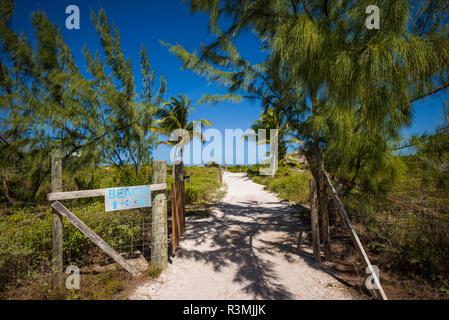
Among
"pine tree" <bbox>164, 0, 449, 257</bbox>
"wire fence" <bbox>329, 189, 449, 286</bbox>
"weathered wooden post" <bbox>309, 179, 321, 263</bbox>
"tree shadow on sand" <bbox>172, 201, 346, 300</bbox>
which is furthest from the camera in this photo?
"weathered wooden post" <bbox>309, 179, 321, 263</bbox>

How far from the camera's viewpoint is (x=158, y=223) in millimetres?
3293

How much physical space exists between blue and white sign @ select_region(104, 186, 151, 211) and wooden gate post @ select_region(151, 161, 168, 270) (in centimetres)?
20

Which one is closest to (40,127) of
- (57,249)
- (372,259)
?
(57,249)

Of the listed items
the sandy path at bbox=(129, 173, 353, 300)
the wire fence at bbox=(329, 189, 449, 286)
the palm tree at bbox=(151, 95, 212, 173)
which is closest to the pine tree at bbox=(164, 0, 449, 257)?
the wire fence at bbox=(329, 189, 449, 286)

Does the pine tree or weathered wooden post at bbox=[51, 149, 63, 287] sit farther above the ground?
the pine tree

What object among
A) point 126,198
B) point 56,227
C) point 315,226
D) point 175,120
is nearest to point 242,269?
point 315,226

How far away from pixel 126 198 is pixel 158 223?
0.72m

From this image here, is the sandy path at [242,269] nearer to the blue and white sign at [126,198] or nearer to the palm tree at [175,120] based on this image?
the blue and white sign at [126,198]

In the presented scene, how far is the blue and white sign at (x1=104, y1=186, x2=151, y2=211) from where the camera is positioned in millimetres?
2797

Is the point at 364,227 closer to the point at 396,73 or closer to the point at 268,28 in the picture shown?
the point at 396,73

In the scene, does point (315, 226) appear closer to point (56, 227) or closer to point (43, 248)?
point (56, 227)

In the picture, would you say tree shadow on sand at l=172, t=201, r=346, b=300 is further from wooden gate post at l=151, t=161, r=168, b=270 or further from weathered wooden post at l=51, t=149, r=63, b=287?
weathered wooden post at l=51, t=149, r=63, b=287

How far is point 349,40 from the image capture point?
216cm
